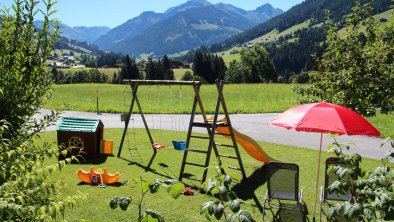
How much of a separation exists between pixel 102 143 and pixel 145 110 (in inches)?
626

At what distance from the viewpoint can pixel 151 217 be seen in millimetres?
2480

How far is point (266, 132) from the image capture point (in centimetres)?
2064

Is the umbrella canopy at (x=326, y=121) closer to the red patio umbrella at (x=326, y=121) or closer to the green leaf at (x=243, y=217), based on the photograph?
the red patio umbrella at (x=326, y=121)

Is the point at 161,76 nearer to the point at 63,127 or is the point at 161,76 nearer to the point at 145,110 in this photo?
the point at 145,110

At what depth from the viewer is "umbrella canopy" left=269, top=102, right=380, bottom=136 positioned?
25.5 ft

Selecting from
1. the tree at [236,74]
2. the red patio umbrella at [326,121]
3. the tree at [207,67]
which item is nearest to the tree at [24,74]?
the red patio umbrella at [326,121]

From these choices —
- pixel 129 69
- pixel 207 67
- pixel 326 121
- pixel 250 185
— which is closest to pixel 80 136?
pixel 250 185

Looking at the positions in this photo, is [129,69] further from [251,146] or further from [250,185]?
[250,185]

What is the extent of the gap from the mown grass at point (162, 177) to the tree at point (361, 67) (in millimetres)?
2557

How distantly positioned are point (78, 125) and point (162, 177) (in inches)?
169

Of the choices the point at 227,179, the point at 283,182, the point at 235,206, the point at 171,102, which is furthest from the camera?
the point at 171,102

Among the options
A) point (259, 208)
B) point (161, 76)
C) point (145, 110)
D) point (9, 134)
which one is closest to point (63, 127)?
point (259, 208)

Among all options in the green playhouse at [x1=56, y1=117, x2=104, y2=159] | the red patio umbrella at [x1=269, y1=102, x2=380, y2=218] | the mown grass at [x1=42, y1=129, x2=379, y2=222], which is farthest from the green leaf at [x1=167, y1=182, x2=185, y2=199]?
the green playhouse at [x1=56, y1=117, x2=104, y2=159]

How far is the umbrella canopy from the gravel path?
5431 millimetres
